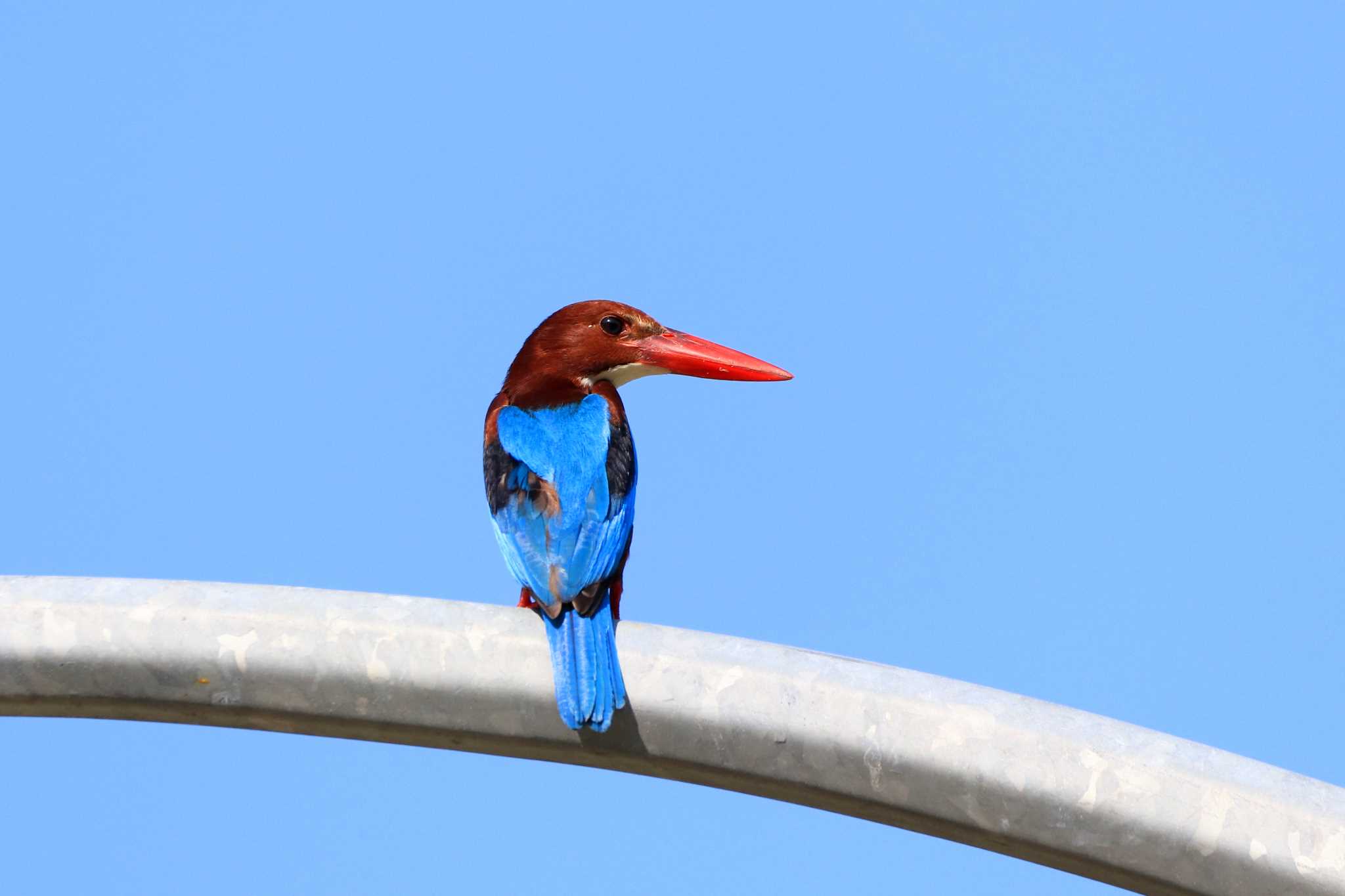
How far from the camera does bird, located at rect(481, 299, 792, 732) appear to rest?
2.52 m

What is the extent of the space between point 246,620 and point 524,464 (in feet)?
4.64

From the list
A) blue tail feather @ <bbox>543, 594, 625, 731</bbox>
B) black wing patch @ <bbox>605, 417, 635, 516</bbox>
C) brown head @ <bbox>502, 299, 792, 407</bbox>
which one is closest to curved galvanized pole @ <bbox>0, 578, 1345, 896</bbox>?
blue tail feather @ <bbox>543, 594, 625, 731</bbox>

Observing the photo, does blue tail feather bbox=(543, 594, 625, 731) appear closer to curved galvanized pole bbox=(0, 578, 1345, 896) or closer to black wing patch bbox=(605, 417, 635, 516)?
curved galvanized pole bbox=(0, 578, 1345, 896)

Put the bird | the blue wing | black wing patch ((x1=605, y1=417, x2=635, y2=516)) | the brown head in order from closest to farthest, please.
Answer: the bird
the blue wing
black wing patch ((x1=605, y1=417, x2=635, y2=516))
the brown head

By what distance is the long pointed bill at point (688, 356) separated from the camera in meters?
4.55

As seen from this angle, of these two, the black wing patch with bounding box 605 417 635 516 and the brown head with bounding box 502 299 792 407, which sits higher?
the brown head with bounding box 502 299 792 407

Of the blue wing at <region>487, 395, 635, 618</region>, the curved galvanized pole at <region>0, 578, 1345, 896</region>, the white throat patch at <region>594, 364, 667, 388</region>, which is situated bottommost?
the curved galvanized pole at <region>0, 578, 1345, 896</region>

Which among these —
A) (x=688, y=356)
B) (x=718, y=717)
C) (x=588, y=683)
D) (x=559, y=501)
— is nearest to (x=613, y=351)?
(x=688, y=356)

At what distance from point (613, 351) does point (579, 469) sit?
2.89 ft

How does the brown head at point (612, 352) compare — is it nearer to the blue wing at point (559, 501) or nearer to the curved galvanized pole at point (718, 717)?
the blue wing at point (559, 501)

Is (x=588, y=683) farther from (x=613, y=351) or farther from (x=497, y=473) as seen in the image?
(x=613, y=351)

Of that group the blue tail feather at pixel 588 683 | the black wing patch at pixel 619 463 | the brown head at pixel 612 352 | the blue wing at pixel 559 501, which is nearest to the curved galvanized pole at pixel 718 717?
the blue tail feather at pixel 588 683

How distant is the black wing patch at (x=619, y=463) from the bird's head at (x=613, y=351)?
0.39m

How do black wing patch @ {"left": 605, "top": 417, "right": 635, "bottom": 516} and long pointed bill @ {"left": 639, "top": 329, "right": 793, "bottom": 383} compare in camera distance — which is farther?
long pointed bill @ {"left": 639, "top": 329, "right": 793, "bottom": 383}
